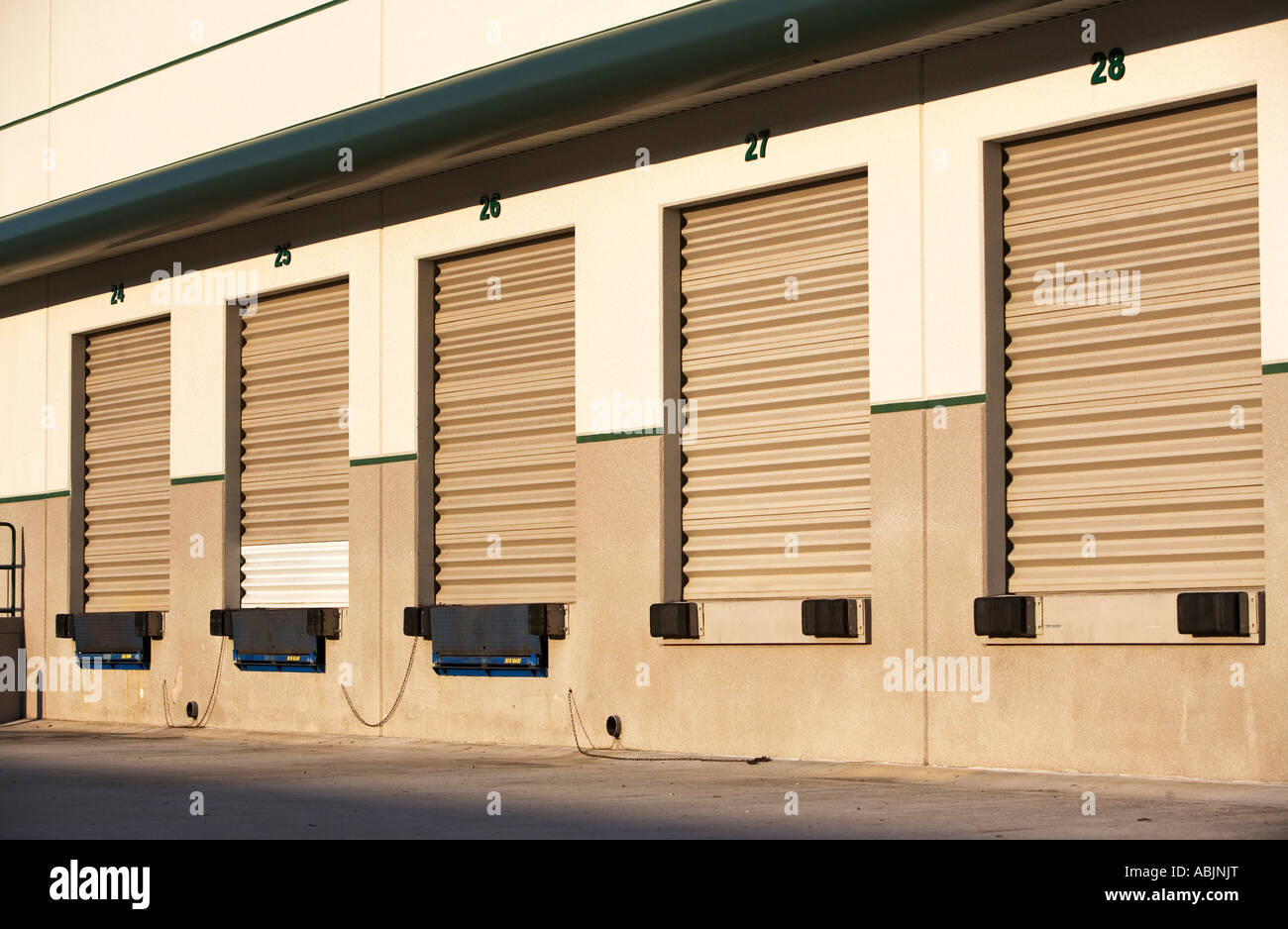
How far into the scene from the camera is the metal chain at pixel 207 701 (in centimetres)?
2005

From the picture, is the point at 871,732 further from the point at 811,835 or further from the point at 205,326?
the point at 205,326

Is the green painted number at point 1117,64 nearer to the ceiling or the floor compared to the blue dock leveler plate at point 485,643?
nearer to the ceiling

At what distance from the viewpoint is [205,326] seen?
20.5m

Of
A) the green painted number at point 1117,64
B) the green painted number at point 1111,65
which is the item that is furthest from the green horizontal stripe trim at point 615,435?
the green painted number at point 1117,64

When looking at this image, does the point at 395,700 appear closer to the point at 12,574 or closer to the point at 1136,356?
the point at 12,574

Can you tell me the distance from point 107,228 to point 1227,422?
13453mm

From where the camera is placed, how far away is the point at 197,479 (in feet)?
67.1

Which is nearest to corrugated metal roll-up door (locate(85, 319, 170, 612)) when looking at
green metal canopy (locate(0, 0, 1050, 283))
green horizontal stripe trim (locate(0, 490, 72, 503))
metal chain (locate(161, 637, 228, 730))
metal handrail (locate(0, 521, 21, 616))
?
green horizontal stripe trim (locate(0, 490, 72, 503))

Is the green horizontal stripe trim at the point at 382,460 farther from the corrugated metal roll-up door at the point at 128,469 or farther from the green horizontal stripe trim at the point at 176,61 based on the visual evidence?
the green horizontal stripe trim at the point at 176,61

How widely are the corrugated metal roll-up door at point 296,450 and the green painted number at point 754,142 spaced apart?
5.77 metres

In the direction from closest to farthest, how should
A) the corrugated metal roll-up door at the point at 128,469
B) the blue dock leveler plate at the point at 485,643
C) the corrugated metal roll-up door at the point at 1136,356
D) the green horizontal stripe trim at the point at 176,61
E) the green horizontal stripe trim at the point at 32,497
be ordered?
the corrugated metal roll-up door at the point at 1136,356 → the blue dock leveler plate at the point at 485,643 → the green horizontal stripe trim at the point at 176,61 → the corrugated metal roll-up door at the point at 128,469 → the green horizontal stripe trim at the point at 32,497

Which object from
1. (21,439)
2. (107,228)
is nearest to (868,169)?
(107,228)

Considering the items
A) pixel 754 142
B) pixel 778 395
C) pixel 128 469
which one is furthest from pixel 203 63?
pixel 778 395

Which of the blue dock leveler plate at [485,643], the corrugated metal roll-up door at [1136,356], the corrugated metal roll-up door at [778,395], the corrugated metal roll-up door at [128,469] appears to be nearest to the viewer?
the corrugated metal roll-up door at [1136,356]
